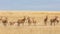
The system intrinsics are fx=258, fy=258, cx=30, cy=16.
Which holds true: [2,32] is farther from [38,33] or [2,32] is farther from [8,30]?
[38,33]

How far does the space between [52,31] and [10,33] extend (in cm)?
266

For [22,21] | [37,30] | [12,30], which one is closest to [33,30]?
[37,30]

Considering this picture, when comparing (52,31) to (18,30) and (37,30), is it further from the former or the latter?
(18,30)

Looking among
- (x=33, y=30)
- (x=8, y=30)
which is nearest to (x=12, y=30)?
(x=8, y=30)

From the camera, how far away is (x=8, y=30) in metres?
16.1

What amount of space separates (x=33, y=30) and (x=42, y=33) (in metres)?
1.02

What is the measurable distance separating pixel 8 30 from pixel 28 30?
1.25 meters

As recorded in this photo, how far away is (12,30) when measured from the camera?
52.5ft

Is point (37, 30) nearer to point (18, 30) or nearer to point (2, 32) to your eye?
point (18, 30)

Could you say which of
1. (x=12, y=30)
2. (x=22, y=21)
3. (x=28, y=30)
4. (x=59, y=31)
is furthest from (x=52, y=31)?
(x=22, y=21)

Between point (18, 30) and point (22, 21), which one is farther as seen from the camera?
point (22, 21)

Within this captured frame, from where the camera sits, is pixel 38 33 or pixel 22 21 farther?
pixel 22 21

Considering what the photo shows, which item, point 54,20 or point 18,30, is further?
point 54,20

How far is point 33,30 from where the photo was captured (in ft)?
52.7
